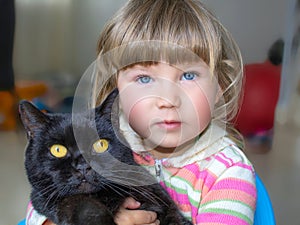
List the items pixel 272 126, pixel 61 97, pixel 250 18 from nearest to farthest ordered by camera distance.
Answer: pixel 61 97 → pixel 250 18 → pixel 272 126

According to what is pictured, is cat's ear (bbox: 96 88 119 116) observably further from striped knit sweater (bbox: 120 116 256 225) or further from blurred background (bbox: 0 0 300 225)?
blurred background (bbox: 0 0 300 225)

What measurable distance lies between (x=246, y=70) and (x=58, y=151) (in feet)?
3.42

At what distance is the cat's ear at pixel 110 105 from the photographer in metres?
0.83

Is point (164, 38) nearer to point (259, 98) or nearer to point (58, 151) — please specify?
point (58, 151)

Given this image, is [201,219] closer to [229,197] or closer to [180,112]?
[229,197]

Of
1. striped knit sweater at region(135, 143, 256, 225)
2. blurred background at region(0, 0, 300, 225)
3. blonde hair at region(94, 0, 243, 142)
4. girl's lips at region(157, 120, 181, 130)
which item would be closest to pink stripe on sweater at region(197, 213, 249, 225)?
striped knit sweater at region(135, 143, 256, 225)

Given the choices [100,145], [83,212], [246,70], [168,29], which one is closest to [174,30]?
[168,29]

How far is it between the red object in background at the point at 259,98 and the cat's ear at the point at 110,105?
94 centimetres

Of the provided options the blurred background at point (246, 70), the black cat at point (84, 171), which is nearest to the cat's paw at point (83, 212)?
the black cat at point (84, 171)

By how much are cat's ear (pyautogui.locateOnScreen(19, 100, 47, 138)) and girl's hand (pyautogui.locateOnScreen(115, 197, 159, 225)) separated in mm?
187

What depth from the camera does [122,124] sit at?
0.96 m

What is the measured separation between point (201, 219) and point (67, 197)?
238mm

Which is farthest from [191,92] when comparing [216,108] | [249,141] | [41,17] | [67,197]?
[249,141]

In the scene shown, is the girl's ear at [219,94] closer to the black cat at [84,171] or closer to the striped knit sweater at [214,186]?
the striped knit sweater at [214,186]
